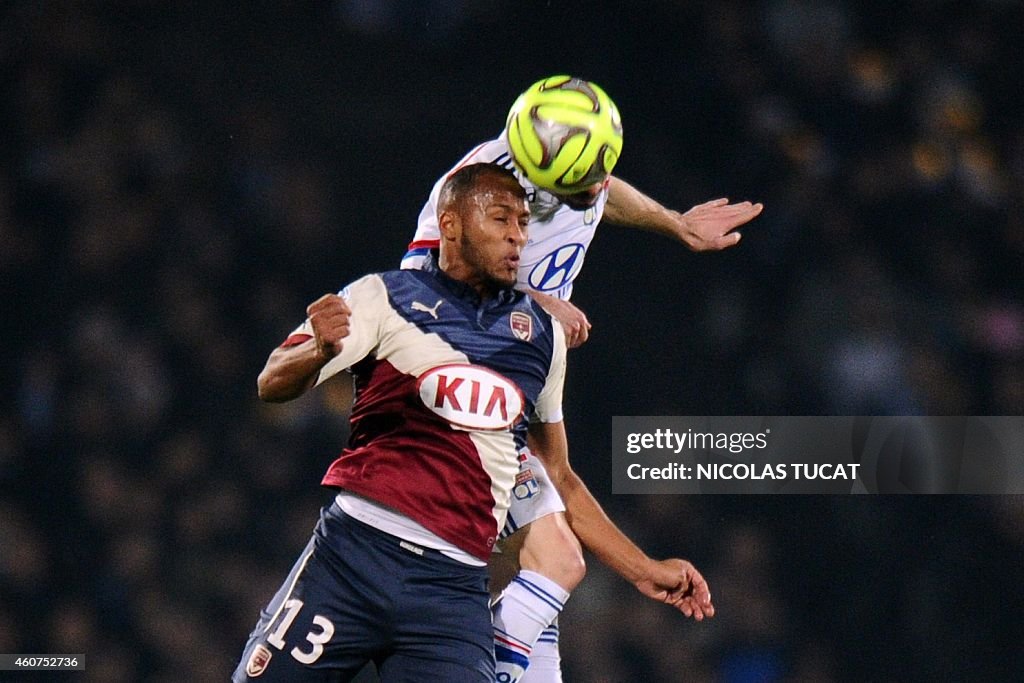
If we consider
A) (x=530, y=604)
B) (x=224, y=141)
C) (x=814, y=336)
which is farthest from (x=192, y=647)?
(x=814, y=336)

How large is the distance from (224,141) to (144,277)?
71 cm

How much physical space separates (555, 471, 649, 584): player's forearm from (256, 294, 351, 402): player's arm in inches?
38.8

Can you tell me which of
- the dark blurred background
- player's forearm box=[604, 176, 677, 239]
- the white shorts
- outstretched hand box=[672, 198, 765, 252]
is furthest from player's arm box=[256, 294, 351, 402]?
the dark blurred background

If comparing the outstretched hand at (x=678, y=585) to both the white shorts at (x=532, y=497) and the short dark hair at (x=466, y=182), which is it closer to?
the white shorts at (x=532, y=497)

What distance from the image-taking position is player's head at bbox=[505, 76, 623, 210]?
3.49 meters

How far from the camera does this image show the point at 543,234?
4.04 metres

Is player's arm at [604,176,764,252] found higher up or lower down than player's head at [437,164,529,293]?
higher up

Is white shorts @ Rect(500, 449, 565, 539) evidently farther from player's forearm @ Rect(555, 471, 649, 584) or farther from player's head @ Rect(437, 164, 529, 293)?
player's head @ Rect(437, 164, 529, 293)

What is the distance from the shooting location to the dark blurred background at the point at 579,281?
588cm

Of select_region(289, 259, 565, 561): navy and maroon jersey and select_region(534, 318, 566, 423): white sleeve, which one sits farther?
select_region(534, 318, 566, 423): white sleeve

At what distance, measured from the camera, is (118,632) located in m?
Answer: 5.74

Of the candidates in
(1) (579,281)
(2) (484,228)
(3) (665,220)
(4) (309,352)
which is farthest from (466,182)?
(1) (579,281)

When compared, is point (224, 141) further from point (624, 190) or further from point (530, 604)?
point (530, 604)

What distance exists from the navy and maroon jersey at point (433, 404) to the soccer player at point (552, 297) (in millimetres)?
417
